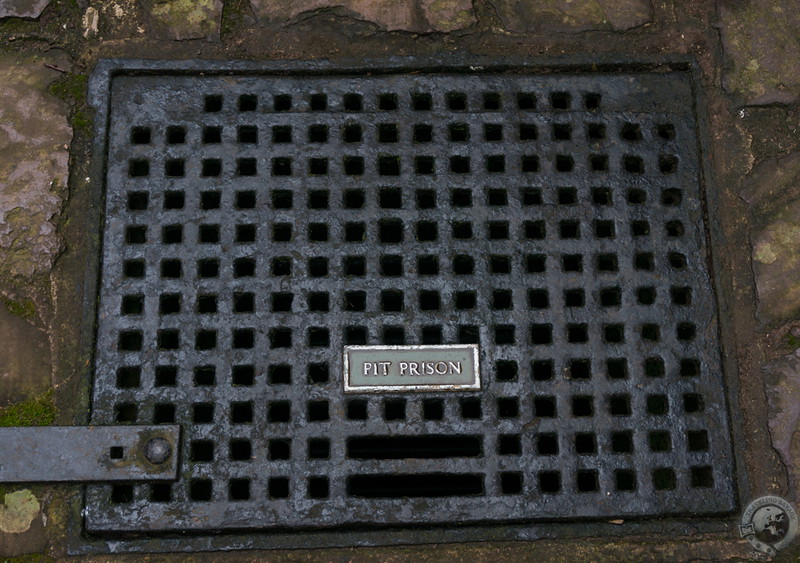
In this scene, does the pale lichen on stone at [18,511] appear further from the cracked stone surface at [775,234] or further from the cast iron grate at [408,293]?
the cracked stone surface at [775,234]

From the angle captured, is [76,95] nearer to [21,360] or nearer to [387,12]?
[21,360]

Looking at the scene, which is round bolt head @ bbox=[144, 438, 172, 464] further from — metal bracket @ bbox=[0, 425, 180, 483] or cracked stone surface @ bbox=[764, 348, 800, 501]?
cracked stone surface @ bbox=[764, 348, 800, 501]

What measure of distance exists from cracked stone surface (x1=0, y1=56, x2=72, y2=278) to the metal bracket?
539mm

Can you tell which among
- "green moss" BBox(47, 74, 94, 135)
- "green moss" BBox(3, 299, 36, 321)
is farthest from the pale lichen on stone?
"green moss" BBox(47, 74, 94, 135)

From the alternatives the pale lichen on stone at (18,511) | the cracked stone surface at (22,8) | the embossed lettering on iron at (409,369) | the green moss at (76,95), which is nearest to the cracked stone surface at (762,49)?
the embossed lettering on iron at (409,369)

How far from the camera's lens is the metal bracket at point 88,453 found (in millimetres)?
2188

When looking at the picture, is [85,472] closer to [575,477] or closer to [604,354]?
[575,477]

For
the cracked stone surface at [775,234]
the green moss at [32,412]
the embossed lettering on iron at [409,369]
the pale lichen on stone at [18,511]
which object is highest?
the cracked stone surface at [775,234]

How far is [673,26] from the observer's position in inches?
103

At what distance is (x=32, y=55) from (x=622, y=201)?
2095 mm

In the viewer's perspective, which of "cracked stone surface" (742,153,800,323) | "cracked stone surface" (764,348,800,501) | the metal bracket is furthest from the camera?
"cracked stone surface" (742,153,800,323)

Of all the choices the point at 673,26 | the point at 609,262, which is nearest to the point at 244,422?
the point at 609,262

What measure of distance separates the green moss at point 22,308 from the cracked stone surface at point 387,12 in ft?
4.12

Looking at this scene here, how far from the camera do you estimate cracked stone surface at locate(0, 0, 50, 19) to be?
2.58 m
